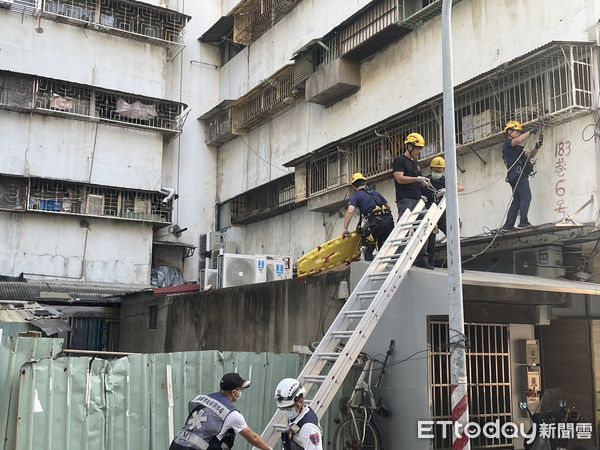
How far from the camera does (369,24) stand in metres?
16.6

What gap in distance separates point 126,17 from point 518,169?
62.6ft

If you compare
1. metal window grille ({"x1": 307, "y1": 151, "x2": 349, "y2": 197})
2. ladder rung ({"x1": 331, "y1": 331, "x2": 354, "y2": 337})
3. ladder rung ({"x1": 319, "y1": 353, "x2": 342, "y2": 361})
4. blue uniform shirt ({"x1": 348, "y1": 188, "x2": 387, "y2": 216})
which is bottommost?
ladder rung ({"x1": 319, "y1": 353, "x2": 342, "y2": 361})

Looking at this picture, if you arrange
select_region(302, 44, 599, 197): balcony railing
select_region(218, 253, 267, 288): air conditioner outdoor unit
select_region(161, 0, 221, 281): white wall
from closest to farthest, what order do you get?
select_region(302, 44, 599, 197): balcony railing < select_region(218, 253, 267, 288): air conditioner outdoor unit < select_region(161, 0, 221, 281): white wall

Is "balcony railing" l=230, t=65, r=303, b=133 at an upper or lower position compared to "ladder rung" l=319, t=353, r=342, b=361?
upper

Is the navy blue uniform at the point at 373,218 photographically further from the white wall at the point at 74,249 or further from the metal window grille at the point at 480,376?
the white wall at the point at 74,249

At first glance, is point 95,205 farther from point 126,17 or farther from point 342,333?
point 342,333

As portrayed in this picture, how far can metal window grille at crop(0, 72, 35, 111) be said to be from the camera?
22344 mm

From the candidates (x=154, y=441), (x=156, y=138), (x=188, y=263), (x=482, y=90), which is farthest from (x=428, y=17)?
(x=188, y=263)

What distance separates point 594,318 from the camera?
1183 cm

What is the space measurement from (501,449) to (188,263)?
18626 mm

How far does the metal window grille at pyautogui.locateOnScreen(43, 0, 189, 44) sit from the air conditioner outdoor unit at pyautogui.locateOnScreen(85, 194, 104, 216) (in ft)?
21.8

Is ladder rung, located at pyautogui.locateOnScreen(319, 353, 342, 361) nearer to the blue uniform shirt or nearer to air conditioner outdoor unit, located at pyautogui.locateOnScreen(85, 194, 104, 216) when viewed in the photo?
the blue uniform shirt

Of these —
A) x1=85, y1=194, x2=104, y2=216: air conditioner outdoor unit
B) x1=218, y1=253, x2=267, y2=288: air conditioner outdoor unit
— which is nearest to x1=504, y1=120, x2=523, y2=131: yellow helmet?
x1=218, y1=253, x2=267, y2=288: air conditioner outdoor unit

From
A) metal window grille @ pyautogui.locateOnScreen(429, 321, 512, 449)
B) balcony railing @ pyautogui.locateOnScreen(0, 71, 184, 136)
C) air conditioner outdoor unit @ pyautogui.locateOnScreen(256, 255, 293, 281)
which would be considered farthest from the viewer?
balcony railing @ pyautogui.locateOnScreen(0, 71, 184, 136)
